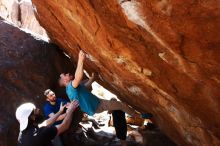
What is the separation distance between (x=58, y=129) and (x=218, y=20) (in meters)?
2.59

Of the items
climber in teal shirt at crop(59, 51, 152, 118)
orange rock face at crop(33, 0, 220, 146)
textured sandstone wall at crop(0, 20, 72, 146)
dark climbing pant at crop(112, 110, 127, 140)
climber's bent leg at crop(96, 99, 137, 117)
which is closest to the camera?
orange rock face at crop(33, 0, 220, 146)

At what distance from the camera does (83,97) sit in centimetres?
648

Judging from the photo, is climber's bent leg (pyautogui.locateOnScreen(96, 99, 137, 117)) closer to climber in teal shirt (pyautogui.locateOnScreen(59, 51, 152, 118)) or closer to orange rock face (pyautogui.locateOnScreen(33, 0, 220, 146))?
climber in teal shirt (pyautogui.locateOnScreen(59, 51, 152, 118))

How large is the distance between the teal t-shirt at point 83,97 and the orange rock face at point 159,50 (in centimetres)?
75

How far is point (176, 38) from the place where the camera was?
4.64 m

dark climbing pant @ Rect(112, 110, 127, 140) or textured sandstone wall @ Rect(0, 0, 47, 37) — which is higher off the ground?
dark climbing pant @ Rect(112, 110, 127, 140)

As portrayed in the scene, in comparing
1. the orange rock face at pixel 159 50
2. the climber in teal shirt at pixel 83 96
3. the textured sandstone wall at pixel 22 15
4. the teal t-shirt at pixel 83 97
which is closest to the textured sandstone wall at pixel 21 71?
the orange rock face at pixel 159 50

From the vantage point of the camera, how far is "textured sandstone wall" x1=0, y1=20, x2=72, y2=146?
7.85 metres

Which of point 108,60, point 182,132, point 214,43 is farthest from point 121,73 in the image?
point 214,43

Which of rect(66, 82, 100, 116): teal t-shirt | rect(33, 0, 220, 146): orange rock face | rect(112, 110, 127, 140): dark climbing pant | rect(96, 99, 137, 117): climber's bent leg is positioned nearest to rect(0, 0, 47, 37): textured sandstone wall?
rect(33, 0, 220, 146): orange rock face

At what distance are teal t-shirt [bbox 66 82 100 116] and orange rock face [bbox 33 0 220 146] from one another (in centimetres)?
75

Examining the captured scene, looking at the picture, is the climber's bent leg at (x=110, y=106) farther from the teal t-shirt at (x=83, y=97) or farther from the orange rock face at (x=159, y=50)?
the orange rock face at (x=159, y=50)

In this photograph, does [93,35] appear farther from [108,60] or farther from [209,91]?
[209,91]

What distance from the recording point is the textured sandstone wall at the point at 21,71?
25.7 feet
